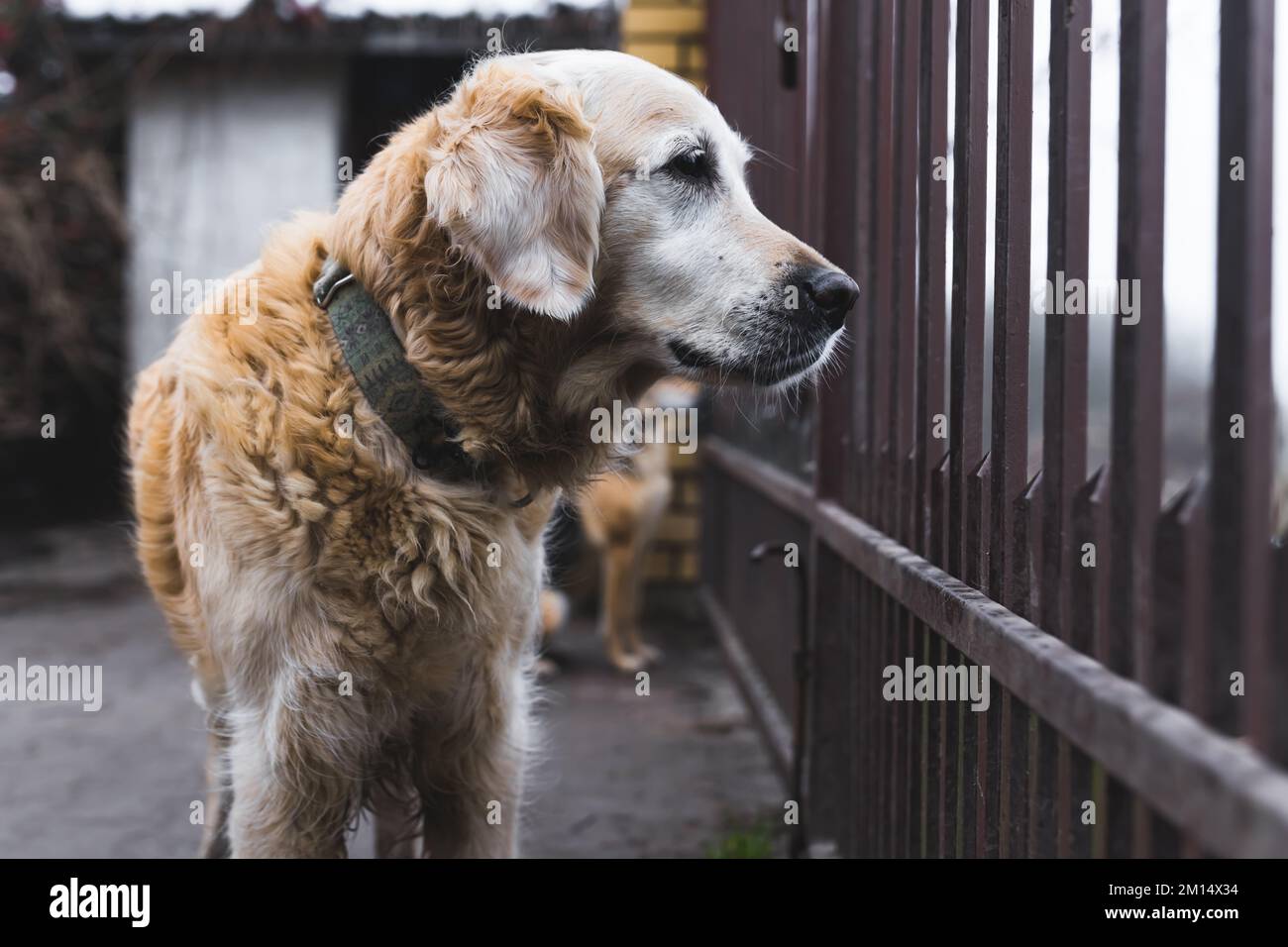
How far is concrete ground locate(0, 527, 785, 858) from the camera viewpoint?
3.22 m

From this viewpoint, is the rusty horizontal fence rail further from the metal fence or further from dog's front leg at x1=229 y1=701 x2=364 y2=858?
dog's front leg at x1=229 y1=701 x2=364 y2=858

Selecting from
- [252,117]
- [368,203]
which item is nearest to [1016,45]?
[368,203]

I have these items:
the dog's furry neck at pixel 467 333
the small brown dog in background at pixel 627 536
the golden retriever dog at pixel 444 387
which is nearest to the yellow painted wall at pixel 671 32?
the small brown dog in background at pixel 627 536

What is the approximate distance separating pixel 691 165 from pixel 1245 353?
4.49 ft

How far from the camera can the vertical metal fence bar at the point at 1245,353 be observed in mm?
902

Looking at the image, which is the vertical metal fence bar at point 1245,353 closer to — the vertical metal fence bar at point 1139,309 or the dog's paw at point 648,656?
the vertical metal fence bar at point 1139,309

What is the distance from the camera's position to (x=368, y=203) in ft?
6.59

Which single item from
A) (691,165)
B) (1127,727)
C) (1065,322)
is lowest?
(1127,727)

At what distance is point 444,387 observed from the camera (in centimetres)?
196

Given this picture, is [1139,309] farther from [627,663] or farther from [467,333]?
[627,663]

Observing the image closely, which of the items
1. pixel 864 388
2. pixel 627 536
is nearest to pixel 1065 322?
pixel 864 388

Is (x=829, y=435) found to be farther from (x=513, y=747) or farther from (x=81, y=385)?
(x=81, y=385)

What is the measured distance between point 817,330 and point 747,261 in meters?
0.19
